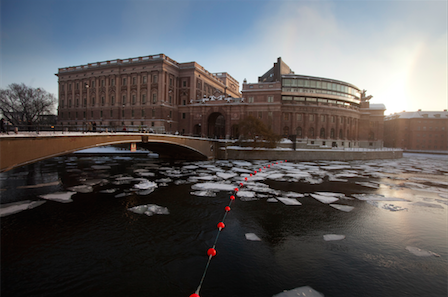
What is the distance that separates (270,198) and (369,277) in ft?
27.9

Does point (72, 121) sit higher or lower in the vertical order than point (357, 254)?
higher

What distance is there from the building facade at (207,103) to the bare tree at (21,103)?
1502 centimetres

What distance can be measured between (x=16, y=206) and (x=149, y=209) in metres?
7.45

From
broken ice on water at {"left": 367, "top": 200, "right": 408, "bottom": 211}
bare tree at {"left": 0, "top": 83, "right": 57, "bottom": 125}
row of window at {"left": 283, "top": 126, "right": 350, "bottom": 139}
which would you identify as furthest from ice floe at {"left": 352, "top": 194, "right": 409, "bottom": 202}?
bare tree at {"left": 0, "top": 83, "right": 57, "bottom": 125}

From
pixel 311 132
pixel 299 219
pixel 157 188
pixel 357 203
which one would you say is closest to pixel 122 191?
pixel 157 188

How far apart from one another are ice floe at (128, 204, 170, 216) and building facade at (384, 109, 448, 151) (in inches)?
4375

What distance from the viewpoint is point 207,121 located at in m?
61.6

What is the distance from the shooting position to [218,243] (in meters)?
9.10

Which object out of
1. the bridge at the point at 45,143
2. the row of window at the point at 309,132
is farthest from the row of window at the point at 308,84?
the bridge at the point at 45,143

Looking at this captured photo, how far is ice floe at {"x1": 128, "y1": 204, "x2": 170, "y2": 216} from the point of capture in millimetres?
12258

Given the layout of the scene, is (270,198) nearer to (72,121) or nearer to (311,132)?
(311,132)

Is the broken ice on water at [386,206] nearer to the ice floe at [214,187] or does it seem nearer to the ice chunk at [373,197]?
the ice chunk at [373,197]

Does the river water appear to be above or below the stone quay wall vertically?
below

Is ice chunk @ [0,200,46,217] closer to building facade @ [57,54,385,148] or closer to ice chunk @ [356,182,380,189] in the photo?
ice chunk @ [356,182,380,189]
